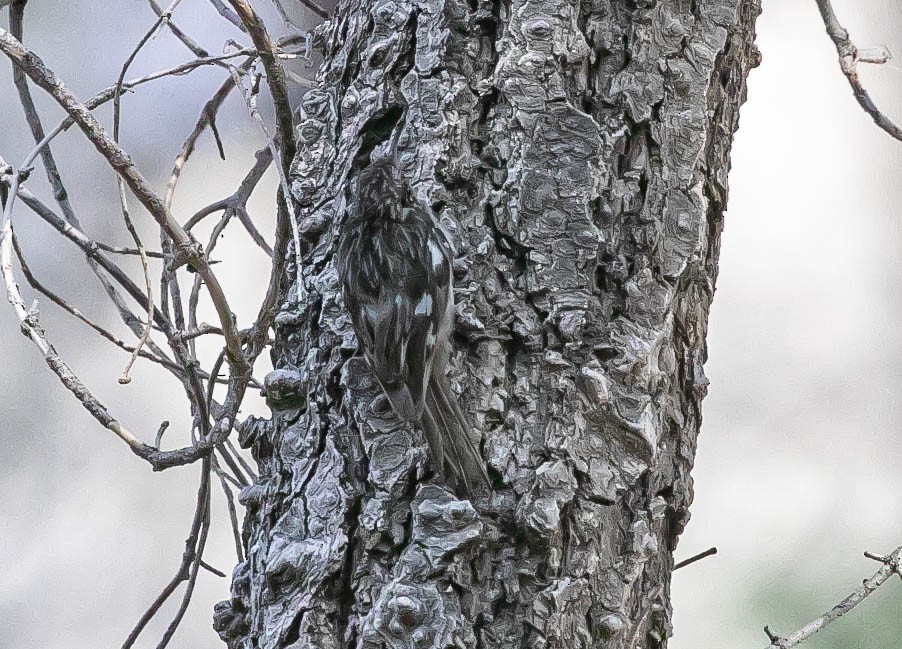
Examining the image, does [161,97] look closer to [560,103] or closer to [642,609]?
[560,103]

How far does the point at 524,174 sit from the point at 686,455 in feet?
1.12

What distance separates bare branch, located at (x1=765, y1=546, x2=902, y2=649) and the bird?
45cm

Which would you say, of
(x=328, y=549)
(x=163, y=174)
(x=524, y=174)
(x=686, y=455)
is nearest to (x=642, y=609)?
(x=686, y=455)

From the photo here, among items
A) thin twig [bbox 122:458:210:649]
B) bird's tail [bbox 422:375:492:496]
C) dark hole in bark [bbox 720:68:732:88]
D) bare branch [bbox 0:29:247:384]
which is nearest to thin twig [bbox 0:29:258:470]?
bare branch [bbox 0:29:247:384]

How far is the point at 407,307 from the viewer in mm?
801

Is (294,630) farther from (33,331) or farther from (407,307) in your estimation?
(33,331)

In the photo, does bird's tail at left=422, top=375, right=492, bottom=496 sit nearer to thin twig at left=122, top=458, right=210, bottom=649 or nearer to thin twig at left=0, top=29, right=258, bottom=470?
thin twig at left=0, top=29, right=258, bottom=470

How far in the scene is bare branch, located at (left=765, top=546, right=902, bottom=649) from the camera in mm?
971

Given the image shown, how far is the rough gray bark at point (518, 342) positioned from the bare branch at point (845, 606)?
0.20 meters

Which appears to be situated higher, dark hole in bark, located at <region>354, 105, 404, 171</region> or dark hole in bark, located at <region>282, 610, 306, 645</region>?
dark hole in bark, located at <region>354, 105, 404, 171</region>

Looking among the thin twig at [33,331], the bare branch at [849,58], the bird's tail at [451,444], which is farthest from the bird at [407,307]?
the bare branch at [849,58]

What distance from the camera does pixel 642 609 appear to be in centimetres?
85

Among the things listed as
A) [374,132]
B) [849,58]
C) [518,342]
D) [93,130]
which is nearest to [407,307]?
[518,342]

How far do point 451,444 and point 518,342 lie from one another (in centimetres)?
13
